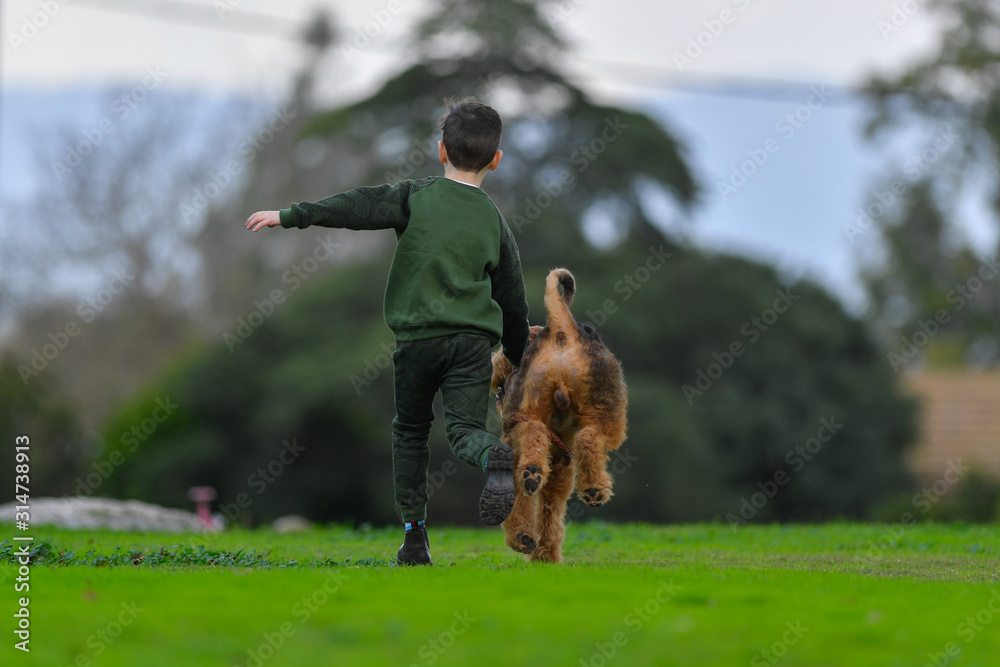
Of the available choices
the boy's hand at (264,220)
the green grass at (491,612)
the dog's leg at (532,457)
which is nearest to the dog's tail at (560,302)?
the dog's leg at (532,457)

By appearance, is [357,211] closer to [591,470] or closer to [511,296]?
[511,296]

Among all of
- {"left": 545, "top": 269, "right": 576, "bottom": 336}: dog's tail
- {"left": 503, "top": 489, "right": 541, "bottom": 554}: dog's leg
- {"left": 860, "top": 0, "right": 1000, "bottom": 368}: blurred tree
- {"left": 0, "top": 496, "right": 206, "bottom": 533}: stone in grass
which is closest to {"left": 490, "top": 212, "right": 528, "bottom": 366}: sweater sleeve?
{"left": 545, "top": 269, "right": 576, "bottom": 336}: dog's tail

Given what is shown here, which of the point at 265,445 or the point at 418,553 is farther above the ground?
the point at 418,553

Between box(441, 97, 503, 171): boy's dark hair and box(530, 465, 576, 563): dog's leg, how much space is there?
1721mm

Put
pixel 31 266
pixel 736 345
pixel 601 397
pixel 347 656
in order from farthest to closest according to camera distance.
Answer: pixel 31 266
pixel 736 345
pixel 601 397
pixel 347 656

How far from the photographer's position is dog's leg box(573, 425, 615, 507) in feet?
17.7

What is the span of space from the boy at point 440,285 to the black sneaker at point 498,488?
0.73 ft

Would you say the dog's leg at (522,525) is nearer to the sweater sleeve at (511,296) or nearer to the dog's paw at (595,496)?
the dog's paw at (595,496)

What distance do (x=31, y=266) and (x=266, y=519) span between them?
10.9 metres

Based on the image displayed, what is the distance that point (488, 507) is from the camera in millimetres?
4945

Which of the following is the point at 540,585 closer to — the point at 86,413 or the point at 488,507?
the point at 488,507

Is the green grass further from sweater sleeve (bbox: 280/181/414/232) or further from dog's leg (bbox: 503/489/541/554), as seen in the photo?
sweater sleeve (bbox: 280/181/414/232)

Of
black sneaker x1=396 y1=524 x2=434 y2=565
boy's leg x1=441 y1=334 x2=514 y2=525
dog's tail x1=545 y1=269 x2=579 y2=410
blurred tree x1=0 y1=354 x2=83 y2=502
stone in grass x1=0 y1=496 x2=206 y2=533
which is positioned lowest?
blurred tree x1=0 y1=354 x2=83 y2=502

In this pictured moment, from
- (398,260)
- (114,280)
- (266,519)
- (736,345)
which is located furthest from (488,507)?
(114,280)
